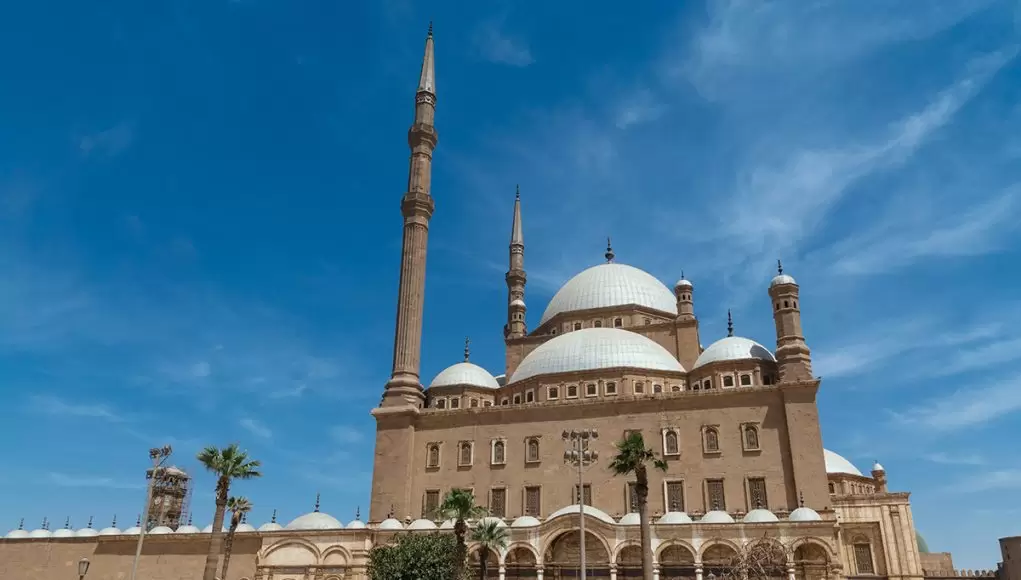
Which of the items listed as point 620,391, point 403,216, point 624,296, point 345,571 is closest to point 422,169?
point 403,216

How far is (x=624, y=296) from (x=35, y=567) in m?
39.2

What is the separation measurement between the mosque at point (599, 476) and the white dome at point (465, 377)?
20 cm

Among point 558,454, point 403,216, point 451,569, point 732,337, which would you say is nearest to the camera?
point 451,569

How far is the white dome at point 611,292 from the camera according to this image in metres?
50.0

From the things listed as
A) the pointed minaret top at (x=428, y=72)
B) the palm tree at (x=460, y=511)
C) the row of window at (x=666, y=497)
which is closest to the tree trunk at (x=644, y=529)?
the palm tree at (x=460, y=511)

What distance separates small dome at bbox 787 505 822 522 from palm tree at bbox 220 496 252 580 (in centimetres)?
2588

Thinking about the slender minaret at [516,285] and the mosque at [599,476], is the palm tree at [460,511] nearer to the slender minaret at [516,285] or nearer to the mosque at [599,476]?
the mosque at [599,476]

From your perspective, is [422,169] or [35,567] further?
[422,169]

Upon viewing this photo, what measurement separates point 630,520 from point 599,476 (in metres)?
4.10

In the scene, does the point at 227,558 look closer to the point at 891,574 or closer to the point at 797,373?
the point at 797,373

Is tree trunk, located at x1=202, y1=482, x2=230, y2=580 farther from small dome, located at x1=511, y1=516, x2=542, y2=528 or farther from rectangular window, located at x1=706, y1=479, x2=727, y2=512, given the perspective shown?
rectangular window, located at x1=706, y1=479, x2=727, y2=512

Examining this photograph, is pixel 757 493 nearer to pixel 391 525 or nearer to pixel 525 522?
pixel 525 522

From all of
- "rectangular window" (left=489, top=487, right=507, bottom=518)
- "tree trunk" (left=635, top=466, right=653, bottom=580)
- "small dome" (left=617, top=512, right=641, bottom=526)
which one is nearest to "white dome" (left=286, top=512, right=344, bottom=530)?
"rectangular window" (left=489, top=487, right=507, bottom=518)

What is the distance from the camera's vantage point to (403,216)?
4744 cm
